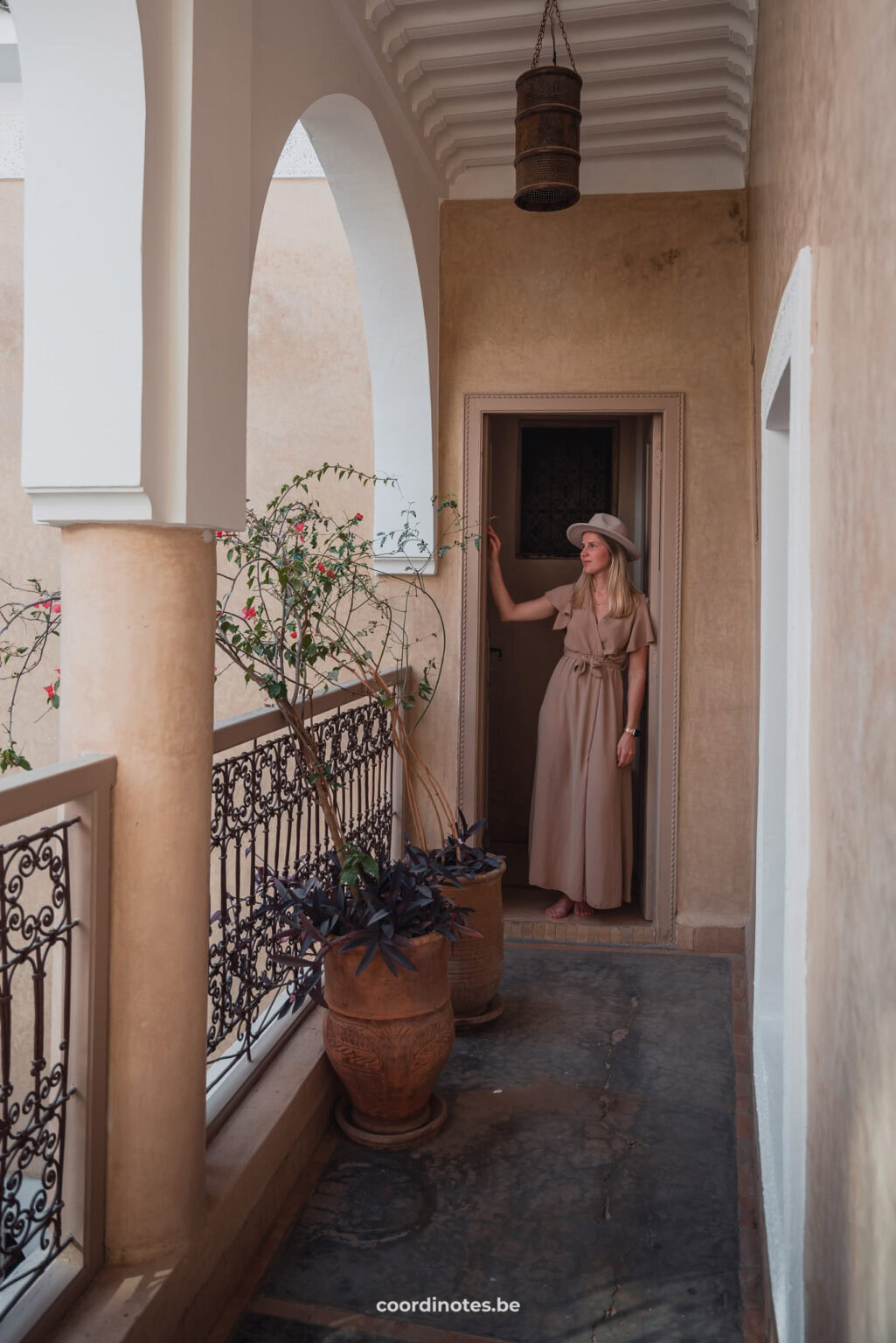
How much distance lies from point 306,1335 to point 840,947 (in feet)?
5.68

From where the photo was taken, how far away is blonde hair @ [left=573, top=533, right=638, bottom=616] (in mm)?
5223

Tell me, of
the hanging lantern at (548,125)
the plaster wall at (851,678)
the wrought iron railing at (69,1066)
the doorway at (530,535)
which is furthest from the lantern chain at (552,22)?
the wrought iron railing at (69,1066)

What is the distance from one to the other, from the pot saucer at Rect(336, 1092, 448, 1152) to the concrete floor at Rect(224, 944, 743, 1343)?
0.09 feet

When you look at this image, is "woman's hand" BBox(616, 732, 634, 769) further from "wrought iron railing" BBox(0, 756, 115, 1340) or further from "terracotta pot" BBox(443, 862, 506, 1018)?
"wrought iron railing" BBox(0, 756, 115, 1340)

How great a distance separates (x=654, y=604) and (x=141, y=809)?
11.3ft

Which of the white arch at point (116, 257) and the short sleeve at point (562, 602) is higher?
the white arch at point (116, 257)

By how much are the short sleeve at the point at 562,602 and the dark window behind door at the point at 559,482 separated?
160cm

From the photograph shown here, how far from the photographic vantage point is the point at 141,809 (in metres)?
2.33

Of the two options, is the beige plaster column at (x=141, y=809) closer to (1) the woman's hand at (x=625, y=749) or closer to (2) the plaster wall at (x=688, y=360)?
(1) the woman's hand at (x=625, y=749)

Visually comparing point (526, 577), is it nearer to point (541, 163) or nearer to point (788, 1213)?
point (541, 163)

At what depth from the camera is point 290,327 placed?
579 centimetres

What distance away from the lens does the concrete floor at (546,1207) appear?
8.39 feet

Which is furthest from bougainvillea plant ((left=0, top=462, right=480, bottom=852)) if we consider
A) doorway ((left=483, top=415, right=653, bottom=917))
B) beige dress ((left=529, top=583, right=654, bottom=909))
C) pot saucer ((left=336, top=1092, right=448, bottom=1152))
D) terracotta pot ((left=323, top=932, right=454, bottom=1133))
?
doorway ((left=483, top=415, right=653, bottom=917))

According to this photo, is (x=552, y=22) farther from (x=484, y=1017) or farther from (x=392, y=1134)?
(x=392, y=1134)
